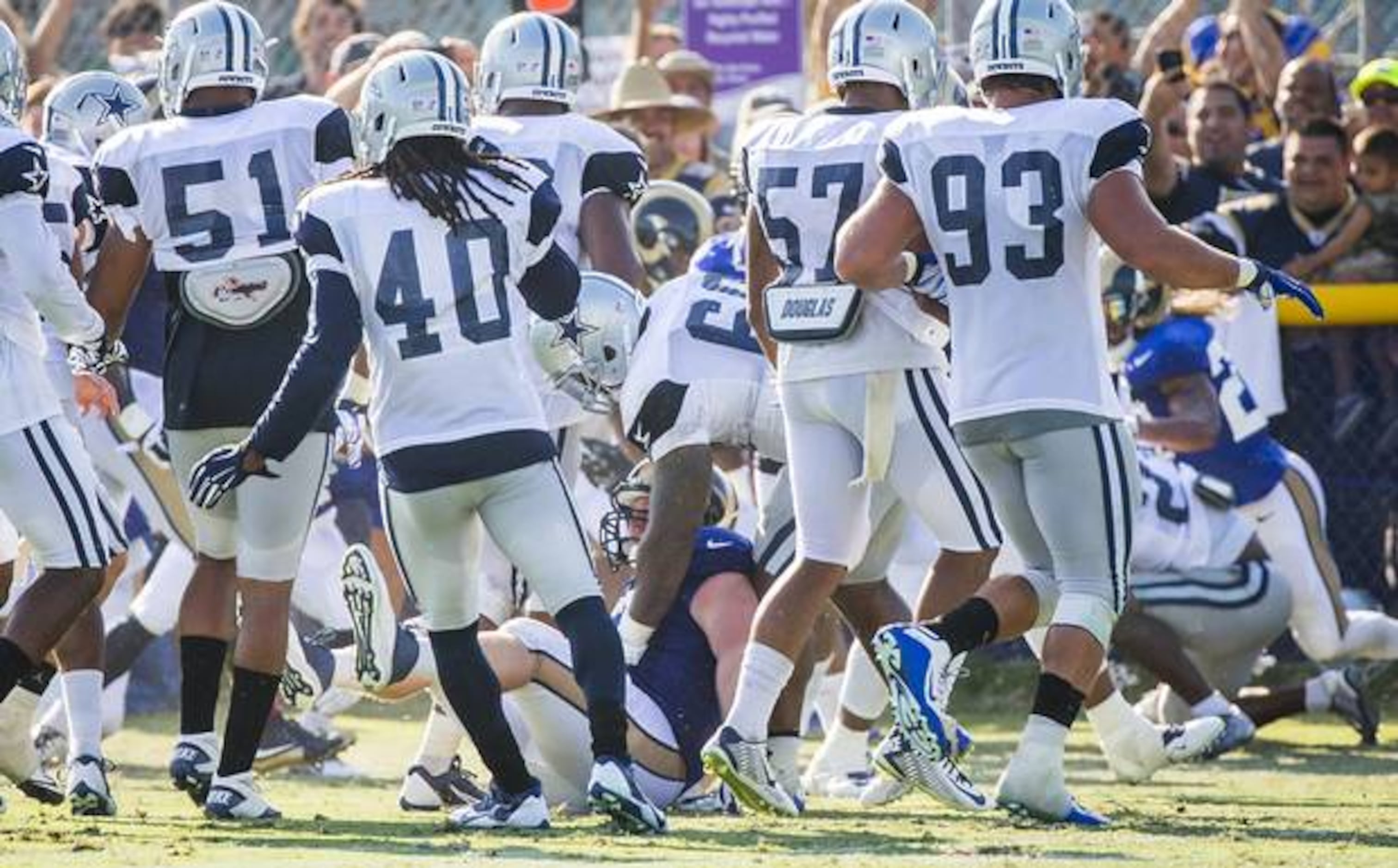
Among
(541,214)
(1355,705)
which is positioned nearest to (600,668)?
(541,214)

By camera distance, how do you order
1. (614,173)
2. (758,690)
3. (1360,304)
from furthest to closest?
1. (1360,304)
2. (614,173)
3. (758,690)

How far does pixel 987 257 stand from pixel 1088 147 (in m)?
0.37

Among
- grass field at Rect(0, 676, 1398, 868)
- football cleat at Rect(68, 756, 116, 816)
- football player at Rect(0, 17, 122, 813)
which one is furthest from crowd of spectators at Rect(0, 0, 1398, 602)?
football cleat at Rect(68, 756, 116, 816)

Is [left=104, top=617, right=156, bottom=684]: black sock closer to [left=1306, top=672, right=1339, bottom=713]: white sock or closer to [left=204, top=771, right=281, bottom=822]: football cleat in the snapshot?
[left=204, top=771, right=281, bottom=822]: football cleat

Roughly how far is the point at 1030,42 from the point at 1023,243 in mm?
490

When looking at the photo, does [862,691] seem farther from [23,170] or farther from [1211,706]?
[23,170]

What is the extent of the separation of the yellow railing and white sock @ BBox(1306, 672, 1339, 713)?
1.68 metres

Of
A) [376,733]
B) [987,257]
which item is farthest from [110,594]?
[987,257]

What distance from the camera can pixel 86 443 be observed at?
10.7 meters

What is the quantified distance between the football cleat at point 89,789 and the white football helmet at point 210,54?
5.64ft

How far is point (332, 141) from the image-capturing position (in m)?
8.33

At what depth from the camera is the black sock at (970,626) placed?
7707mm

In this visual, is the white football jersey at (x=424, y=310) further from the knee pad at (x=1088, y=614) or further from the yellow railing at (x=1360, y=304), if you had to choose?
the yellow railing at (x=1360, y=304)

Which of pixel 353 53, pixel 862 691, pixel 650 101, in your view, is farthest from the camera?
pixel 650 101
